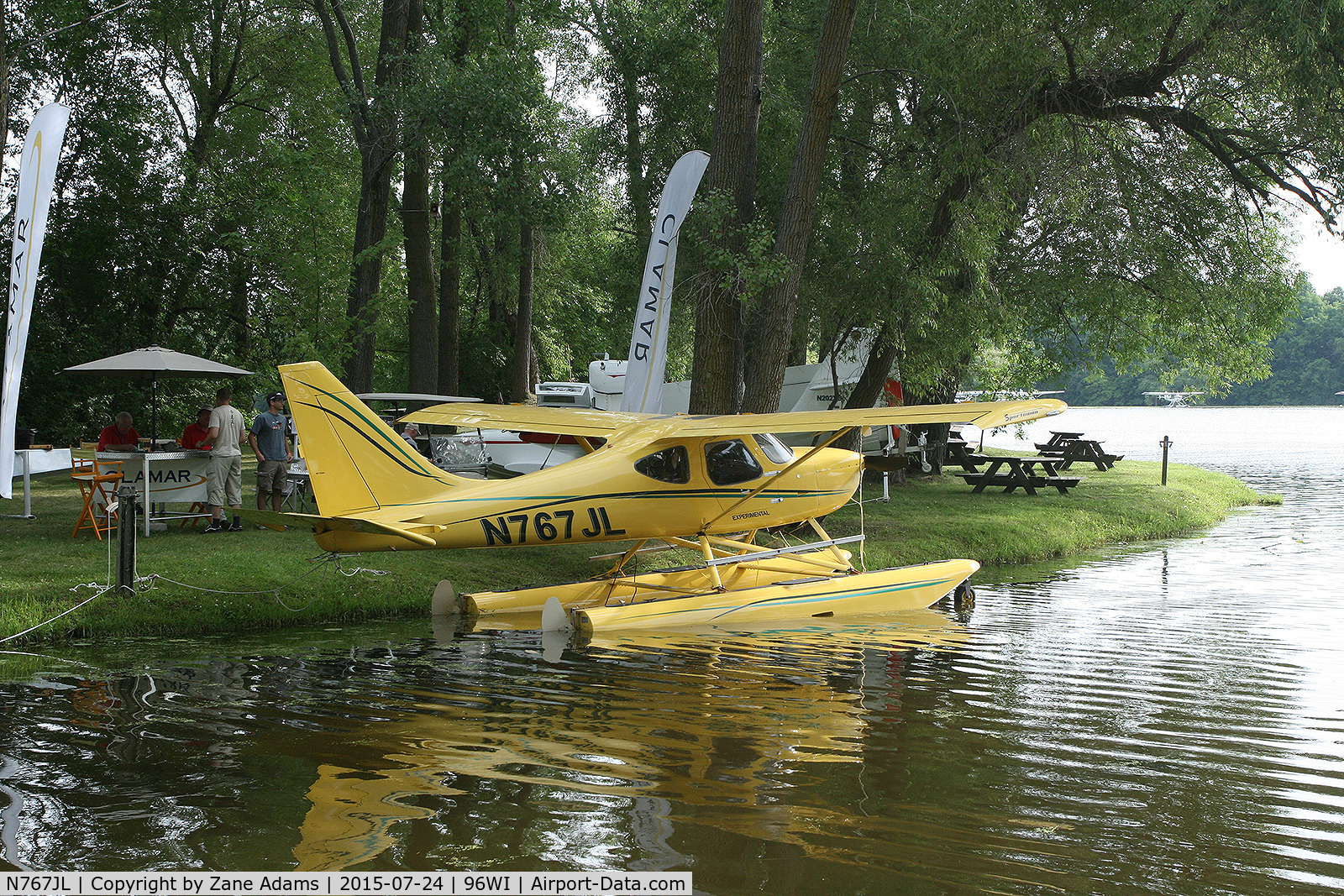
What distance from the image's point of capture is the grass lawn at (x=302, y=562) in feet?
29.4

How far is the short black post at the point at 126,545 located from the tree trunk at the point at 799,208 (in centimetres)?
817

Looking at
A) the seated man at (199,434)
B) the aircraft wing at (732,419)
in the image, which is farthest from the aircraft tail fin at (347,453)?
the seated man at (199,434)

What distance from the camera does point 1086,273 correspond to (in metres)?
18.4

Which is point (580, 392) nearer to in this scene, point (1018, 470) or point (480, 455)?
point (480, 455)

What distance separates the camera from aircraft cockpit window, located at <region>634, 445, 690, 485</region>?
995 cm

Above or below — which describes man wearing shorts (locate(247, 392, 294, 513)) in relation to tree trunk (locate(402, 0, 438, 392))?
below

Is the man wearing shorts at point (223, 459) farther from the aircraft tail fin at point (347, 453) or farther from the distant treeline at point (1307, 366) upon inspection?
the distant treeline at point (1307, 366)

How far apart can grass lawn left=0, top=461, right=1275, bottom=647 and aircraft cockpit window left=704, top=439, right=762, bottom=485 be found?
2.76 meters

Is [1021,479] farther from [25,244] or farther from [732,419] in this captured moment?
[25,244]

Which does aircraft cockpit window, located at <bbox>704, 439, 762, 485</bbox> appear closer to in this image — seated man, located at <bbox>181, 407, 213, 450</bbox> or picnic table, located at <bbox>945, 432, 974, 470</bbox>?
seated man, located at <bbox>181, 407, 213, 450</bbox>

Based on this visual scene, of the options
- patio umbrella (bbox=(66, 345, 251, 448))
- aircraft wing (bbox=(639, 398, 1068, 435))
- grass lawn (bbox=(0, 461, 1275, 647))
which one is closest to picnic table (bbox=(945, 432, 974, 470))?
grass lawn (bbox=(0, 461, 1275, 647))

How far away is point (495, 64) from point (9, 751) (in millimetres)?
13236

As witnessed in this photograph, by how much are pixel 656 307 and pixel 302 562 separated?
6.26 metres

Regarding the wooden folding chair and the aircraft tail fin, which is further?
the wooden folding chair
